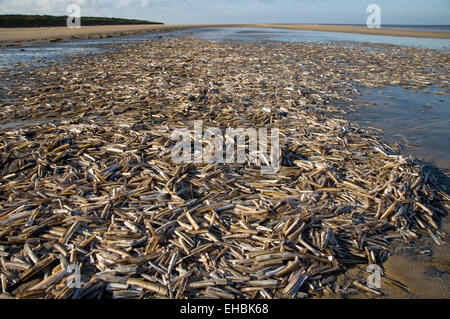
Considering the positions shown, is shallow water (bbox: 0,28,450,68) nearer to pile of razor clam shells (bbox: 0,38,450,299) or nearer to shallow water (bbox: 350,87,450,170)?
pile of razor clam shells (bbox: 0,38,450,299)

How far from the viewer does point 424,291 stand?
274cm

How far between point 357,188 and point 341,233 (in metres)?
1.05

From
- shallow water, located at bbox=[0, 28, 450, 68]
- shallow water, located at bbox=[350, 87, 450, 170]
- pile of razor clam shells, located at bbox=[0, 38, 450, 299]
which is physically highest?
shallow water, located at bbox=[0, 28, 450, 68]

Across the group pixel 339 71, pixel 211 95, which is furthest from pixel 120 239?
pixel 339 71

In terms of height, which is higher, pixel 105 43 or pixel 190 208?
pixel 105 43

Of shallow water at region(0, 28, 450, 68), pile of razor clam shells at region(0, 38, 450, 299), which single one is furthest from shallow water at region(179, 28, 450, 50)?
pile of razor clam shells at region(0, 38, 450, 299)

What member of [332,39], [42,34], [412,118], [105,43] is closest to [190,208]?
[412,118]

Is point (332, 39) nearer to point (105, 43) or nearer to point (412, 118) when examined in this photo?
point (105, 43)

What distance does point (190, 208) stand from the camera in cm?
363

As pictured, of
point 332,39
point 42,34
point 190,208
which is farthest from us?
point 332,39

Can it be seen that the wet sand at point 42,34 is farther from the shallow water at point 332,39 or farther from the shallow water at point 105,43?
the shallow water at point 332,39

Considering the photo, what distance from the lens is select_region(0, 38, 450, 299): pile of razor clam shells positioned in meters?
2.73

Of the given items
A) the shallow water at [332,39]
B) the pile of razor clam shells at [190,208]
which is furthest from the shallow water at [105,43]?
the pile of razor clam shells at [190,208]

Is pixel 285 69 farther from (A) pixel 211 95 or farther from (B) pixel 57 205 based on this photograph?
(B) pixel 57 205
